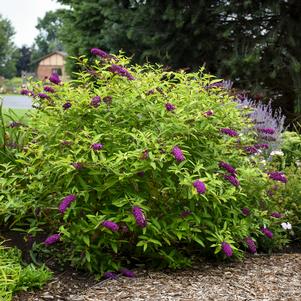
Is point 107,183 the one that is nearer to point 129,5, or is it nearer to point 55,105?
point 55,105

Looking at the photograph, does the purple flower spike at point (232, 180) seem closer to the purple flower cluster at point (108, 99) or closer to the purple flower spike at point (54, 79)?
the purple flower cluster at point (108, 99)

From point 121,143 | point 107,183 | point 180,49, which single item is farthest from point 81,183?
point 180,49

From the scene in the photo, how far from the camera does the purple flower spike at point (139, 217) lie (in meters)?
3.20

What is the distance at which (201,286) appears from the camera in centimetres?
338

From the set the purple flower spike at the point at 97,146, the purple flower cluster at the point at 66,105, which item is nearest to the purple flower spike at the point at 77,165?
the purple flower spike at the point at 97,146

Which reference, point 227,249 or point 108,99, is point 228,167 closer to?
point 227,249

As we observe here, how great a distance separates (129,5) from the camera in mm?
10562

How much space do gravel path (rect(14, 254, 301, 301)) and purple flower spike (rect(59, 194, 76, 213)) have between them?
53cm

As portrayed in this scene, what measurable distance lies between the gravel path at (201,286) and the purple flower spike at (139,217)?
41cm

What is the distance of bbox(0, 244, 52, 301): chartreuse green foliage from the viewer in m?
3.11

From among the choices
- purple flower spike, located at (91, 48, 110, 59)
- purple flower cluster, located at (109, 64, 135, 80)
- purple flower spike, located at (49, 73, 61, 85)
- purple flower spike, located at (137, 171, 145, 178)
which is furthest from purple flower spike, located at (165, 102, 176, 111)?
purple flower spike, located at (49, 73, 61, 85)

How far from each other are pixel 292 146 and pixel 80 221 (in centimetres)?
352

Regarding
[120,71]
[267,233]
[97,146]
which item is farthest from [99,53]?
[267,233]

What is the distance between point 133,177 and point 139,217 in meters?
0.34
